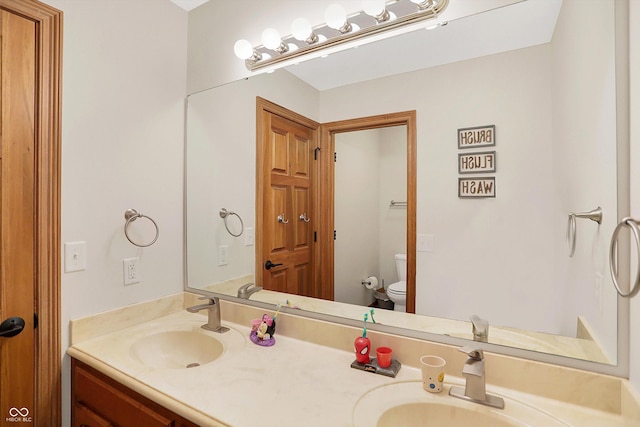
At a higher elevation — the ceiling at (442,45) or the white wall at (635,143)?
the ceiling at (442,45)

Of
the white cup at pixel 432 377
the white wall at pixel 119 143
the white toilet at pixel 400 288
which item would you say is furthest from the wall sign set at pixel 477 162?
the white wall at pixel 119 143

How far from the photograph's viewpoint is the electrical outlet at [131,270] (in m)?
1.46

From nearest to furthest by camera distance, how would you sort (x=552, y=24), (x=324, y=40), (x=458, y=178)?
(x=552, y=24) < (x=458, y=178) < (x=324, y=40)

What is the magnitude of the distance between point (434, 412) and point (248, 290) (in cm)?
95

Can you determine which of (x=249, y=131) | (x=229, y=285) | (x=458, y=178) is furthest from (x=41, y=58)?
(x=458, y=178)

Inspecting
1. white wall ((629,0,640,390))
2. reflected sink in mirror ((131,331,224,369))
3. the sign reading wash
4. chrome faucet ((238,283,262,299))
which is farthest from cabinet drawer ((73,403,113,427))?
white wall ((629,0,640,390))

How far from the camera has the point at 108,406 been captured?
44.0 inches

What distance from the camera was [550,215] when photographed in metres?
0.95

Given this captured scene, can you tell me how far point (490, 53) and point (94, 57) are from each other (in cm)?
156

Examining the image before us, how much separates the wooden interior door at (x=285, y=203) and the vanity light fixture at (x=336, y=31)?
230mm

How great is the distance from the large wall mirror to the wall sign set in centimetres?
2

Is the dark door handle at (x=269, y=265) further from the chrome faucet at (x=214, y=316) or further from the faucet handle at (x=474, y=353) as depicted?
the faucet handle at (x=474, y=353)

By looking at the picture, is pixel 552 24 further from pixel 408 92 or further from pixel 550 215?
pixel 550 215

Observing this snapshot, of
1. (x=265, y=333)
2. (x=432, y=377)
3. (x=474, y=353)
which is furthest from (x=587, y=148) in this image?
(x=265, y=333)
